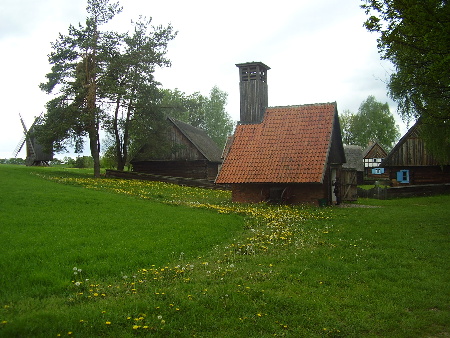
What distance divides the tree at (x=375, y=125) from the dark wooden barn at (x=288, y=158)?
61089 millimetres

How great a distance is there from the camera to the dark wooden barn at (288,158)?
22867 mm

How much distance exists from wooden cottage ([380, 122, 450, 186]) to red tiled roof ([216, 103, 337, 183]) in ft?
49.4

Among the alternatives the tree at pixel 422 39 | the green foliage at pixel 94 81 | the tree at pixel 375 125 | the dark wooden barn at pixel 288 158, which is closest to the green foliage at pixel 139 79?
the green foliage at pixel 94 81

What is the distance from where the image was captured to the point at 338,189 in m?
25.4

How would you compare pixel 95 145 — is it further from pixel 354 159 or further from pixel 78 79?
pixel 354 159

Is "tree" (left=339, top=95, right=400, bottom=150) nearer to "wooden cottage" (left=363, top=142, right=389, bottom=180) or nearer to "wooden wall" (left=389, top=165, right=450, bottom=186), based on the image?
"wooden cottage" (left=363, top=142, right=389, bottom=180)

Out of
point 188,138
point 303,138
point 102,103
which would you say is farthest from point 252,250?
point 188,138

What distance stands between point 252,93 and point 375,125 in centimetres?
6112

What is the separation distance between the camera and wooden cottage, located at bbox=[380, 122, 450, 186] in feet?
120

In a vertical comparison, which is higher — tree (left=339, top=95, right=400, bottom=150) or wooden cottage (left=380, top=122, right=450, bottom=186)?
tree (left=339, top=95, right=400, bottom=150)

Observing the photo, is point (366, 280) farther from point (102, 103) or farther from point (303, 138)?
point (102, 103)

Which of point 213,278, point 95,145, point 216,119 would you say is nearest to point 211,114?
point 216,119

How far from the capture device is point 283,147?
2450 cm

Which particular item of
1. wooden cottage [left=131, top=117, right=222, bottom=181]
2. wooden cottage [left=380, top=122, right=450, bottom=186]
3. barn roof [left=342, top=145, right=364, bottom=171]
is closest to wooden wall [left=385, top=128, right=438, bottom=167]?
wooden cottage [left=380, top=122, right=450, bottom=186]
